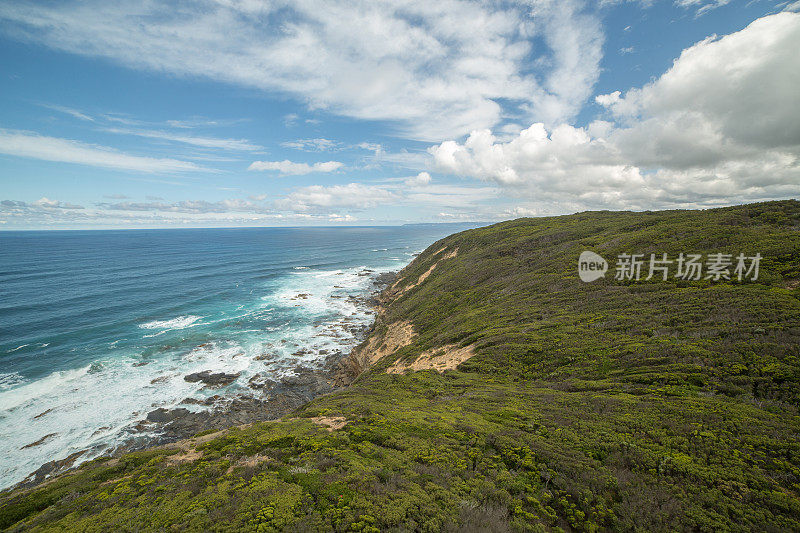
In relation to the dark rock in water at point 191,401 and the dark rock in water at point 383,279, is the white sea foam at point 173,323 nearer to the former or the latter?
the dark rock in water at point 191,401

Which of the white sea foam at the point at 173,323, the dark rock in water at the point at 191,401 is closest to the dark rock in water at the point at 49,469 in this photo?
the dark rock in water at the point at 191,401

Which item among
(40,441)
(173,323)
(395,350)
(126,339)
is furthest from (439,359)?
(173,323)

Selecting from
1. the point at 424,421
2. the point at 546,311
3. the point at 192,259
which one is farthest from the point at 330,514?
the point at 192,259

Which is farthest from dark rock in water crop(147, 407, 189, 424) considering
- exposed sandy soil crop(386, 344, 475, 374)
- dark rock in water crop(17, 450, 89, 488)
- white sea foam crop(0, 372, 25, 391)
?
exposed sandy soil crop(386, 344, 475, 374)

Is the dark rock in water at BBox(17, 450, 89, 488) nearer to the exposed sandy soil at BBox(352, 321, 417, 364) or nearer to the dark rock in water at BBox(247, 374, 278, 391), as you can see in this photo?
the dark rock in water at BBox(247, 374, 278, 391)

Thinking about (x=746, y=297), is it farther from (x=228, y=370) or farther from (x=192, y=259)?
(x=192, y=259)

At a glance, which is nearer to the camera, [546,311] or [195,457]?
[195,457]
